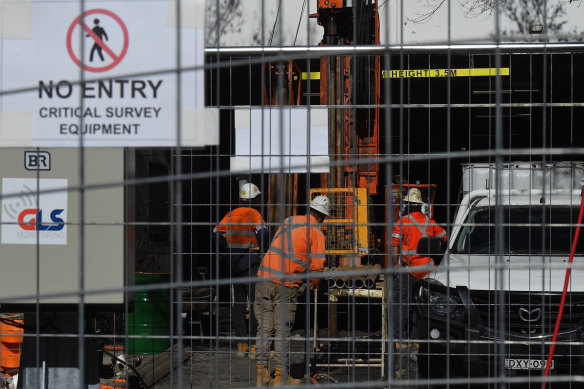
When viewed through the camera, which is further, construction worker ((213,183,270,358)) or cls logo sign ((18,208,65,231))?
construction worker ((213,183,270,358))

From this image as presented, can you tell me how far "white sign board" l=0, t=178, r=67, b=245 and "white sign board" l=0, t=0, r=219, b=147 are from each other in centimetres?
31

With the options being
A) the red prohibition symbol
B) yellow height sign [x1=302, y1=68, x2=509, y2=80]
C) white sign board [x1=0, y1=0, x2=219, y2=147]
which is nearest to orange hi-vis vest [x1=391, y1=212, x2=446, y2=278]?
yellow height sign [x1=302, y1=68, x2=509, y2=80]

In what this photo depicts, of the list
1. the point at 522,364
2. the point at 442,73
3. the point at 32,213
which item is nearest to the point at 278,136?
the point at 32,213

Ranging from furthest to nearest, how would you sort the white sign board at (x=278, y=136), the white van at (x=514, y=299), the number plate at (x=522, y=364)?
the number plate at (x=522, y=364)
the white van at (x=514, y=299)
the white sign board at (x=278, y=136)

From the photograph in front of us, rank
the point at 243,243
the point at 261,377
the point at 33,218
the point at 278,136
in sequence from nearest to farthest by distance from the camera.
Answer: the point at 33,218, the point at 261,377, the point at 278,136, the point at 243,243

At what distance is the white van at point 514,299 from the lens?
18.2 ft

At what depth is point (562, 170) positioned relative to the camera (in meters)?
6.23

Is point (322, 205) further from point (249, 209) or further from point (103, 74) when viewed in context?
point (103, 74)

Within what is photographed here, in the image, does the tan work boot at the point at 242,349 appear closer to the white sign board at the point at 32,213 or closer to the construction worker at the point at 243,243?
the construction worker at the point at 243,243

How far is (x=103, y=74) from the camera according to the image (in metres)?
4.15

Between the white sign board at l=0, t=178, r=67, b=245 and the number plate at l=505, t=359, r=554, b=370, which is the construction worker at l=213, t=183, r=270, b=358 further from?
the number plate at l=505, t=359, r=554, b=370

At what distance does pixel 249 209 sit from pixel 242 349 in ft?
4.12

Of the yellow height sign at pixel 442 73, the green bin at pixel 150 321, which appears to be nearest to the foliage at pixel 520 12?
the yellow height sign at pixel 442 73

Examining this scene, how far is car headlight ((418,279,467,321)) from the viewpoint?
6.40 meters
